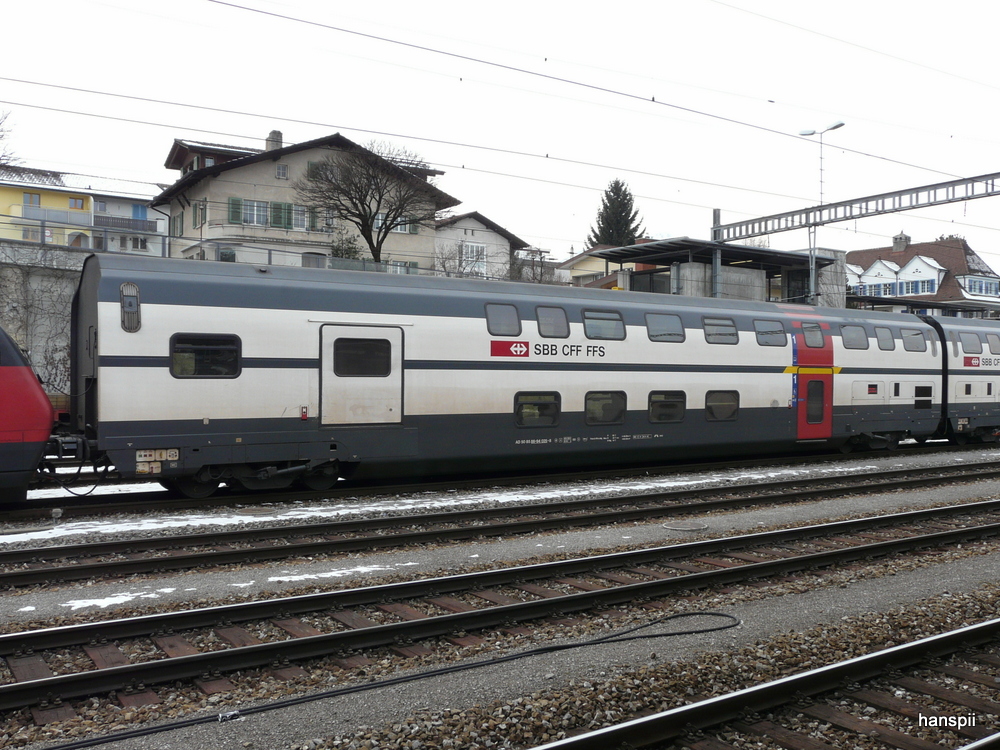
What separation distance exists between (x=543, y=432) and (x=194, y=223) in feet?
106

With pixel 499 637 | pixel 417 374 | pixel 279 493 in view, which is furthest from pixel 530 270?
pixel 499 637

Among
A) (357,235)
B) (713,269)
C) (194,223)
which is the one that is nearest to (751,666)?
(713,269)

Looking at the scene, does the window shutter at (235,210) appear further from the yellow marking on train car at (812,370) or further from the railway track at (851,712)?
the railway track at (851,712)

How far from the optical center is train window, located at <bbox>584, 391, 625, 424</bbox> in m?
15.1

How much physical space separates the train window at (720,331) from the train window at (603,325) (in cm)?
223

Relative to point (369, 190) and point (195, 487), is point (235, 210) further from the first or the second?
point (195, 487)

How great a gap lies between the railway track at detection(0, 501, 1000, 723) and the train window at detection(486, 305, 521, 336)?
19.4 feet

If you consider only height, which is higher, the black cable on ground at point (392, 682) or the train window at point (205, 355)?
the train window at point (205, 355)

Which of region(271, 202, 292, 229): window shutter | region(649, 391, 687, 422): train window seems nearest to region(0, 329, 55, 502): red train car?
region(649, 391, 687, 422): train window

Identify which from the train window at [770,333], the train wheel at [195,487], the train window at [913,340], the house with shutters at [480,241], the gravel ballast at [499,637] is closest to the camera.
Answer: the gravel ballast at [499,637]

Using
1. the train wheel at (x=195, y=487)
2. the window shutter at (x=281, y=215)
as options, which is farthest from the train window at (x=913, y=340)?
the window shutter at (x=281, y=215)

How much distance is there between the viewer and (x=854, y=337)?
18891 mm

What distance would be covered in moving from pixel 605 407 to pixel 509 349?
235 cm

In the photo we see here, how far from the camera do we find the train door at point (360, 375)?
41.4 feet
